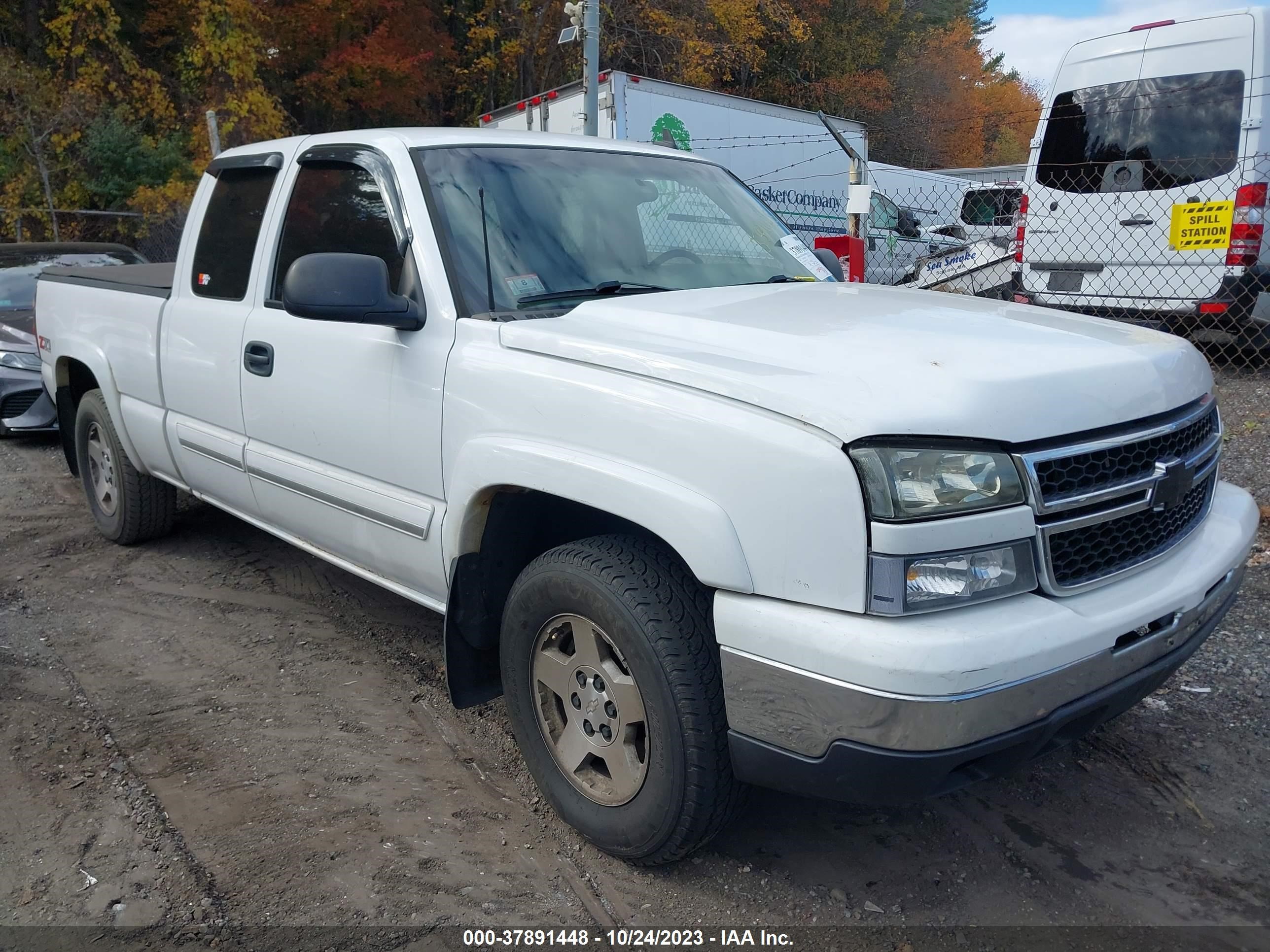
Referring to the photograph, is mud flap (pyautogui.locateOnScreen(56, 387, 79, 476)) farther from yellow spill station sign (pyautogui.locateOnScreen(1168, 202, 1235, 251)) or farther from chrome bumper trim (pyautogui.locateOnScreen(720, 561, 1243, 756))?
yellow spill station sign (pyautogui.locateOnScreen(1168, 202, 1235, 251))

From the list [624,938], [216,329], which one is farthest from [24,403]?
[624,938]

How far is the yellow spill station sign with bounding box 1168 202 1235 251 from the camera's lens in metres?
6.23

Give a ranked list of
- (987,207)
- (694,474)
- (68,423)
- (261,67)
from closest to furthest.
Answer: (694,474), (68,423), (987,207), (261,67)

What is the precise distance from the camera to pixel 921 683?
6.56ft

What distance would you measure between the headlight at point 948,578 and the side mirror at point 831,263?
1.94 metres

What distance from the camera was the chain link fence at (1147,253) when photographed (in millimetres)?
7137

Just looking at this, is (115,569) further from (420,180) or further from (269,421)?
(420,180)

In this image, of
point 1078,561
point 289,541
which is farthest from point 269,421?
point 1078,561

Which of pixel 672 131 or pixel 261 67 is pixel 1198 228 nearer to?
pixel 672 131

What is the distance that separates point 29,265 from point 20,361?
4.79ft

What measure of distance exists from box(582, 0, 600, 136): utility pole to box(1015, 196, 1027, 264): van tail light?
562cm

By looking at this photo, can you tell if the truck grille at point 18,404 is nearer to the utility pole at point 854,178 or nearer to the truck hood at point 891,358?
the utility pole at point 854,178

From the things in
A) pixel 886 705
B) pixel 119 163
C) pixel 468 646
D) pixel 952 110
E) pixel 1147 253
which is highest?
pixel 952 110

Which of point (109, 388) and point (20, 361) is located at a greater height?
point (109, 388)
